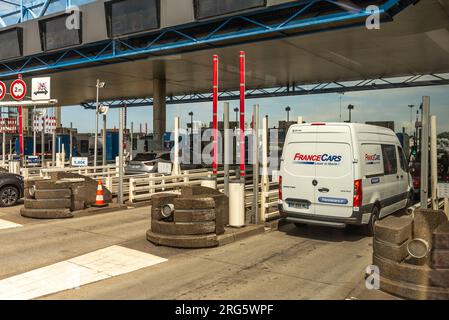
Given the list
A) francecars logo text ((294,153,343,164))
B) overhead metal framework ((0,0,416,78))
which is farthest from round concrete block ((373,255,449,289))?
overhead metal framework ((0,0,416,78))

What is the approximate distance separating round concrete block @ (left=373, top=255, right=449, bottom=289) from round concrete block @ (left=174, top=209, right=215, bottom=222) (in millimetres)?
3442

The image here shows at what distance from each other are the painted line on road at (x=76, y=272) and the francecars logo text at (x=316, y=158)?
3.75m

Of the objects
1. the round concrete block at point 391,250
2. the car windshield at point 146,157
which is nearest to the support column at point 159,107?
the car windshield at point 146,157

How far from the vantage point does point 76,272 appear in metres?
6.39

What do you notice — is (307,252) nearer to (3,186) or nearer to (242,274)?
(242,274)

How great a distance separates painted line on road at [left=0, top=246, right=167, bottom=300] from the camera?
5.56 meters

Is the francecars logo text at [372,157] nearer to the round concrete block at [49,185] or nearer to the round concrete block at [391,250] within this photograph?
the round concrete block at [391,250]

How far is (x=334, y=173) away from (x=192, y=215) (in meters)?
3.04

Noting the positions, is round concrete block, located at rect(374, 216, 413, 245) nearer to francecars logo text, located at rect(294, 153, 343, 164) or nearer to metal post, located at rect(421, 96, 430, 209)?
metal post, located at rect(421, 96, 430, 209)

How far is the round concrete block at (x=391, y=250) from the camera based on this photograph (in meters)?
5.42

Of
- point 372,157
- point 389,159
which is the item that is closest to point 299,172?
point 372,157

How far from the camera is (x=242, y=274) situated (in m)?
6.30

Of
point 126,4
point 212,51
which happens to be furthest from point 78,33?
point 212,51

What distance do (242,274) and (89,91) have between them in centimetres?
2914
